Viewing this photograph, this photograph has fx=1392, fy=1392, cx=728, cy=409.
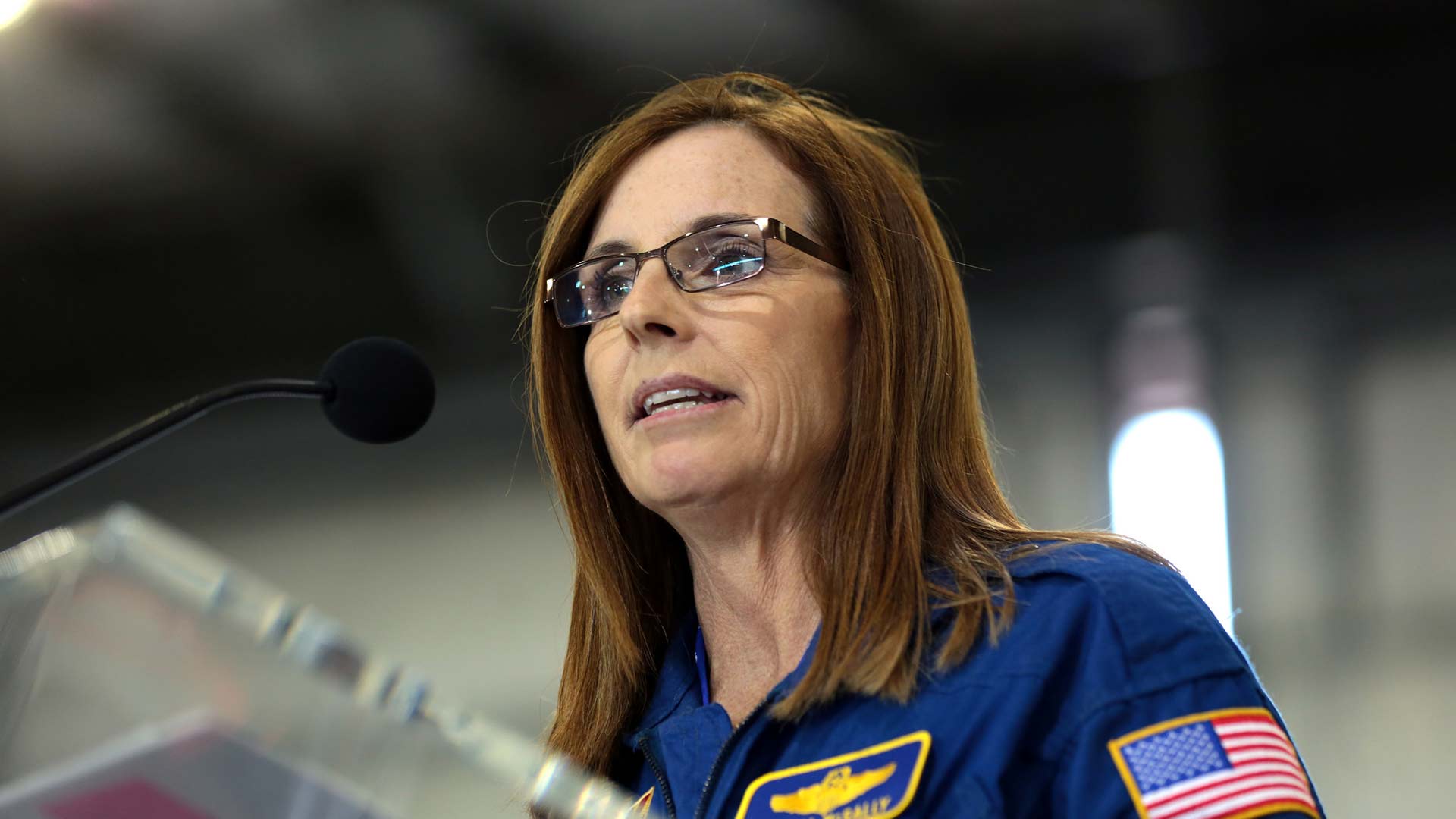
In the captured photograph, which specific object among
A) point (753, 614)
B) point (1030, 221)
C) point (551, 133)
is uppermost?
point (551, 133)

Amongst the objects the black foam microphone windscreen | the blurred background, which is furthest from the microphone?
the blurred background

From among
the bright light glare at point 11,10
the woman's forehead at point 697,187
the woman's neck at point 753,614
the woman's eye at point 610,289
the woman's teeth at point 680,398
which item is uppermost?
the bright light glare at point 11,10

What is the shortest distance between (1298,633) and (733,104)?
3.72m

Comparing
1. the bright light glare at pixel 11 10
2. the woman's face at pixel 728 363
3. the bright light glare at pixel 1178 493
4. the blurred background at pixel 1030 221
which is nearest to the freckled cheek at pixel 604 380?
the woman's face at pixel 728 363

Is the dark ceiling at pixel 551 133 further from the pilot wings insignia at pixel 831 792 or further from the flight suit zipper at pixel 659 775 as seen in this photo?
the pilot wings insignia at pixel 831 792

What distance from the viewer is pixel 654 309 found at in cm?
152

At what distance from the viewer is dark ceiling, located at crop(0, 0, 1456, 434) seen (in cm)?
424

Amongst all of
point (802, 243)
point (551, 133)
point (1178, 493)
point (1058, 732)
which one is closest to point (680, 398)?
point (802, 243)

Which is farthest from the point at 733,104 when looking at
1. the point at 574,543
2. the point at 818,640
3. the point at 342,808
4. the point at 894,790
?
the point at 342,808

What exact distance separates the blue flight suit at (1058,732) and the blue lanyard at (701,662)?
8.0 inches

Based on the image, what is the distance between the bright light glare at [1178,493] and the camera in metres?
4.82

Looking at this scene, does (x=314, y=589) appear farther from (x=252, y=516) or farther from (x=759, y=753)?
(x=759, y=753)

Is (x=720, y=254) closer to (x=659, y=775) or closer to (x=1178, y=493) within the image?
(x=659, y=775)

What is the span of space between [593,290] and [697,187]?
176mm
